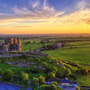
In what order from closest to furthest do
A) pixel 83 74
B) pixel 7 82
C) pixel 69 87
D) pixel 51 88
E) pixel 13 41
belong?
pixel 51 88
pixel 69 87
pixel 7 82
pixel 83 74
pixel 13 41

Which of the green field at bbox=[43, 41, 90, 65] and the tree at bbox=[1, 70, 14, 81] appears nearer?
the tree at bbox=[1, 70, 14, 81]

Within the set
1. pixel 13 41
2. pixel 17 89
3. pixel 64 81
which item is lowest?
pixel 17 89

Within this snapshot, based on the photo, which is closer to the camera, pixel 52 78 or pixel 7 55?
pixel 52 78

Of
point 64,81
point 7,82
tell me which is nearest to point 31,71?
point 7,82

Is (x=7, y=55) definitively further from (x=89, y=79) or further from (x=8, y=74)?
(x=89, y=79)

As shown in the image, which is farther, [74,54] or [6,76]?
[74,54]

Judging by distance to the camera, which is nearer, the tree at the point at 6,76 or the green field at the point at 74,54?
the tree at the point at 6,76

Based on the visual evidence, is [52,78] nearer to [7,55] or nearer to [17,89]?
[17,89]

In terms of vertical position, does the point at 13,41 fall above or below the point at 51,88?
above

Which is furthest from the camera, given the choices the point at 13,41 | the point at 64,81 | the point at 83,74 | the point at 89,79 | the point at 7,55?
the point at 13,41

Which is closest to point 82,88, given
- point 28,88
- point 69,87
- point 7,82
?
point 69,87

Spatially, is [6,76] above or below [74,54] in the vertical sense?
above
